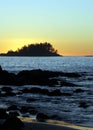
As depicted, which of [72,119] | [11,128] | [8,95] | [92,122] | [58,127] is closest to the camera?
[11,128]

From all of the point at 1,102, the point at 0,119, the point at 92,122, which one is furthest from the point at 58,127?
the point at 1,102

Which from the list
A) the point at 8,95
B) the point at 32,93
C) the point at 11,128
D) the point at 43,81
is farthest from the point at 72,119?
the point at 43,81

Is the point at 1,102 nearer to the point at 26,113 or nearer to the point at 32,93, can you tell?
the point at 26,113

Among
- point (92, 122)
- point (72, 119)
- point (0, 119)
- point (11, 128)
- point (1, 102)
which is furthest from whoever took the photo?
point (1, 102)

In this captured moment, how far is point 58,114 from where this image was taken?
24.8m

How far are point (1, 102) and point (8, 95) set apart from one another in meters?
6.09

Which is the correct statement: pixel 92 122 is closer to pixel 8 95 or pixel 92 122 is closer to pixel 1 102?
pixel 1 102

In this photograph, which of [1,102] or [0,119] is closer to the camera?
[0,119]

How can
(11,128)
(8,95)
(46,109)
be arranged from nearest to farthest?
(11,128) → (46,109) → (8,95)

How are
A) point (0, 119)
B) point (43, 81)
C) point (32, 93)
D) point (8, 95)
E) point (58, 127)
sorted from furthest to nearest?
1. point (43, 81)
2. point (32, 93)
3. point (8, 95)
4. point (0, 119)
5. point (58, 127)

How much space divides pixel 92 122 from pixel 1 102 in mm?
11000

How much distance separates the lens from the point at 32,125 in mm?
14445

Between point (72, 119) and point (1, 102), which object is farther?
point (1, 102)

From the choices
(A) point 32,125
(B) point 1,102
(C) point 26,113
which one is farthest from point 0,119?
(B) point 1,102
